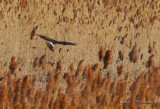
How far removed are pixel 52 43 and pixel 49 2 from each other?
387 millimetres

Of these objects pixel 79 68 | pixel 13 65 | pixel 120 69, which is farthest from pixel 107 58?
pixel 13 65

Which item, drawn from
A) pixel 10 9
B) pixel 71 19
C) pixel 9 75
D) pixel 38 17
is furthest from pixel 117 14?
pixel 9 75

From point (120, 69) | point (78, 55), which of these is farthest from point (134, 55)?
point (78, 55)

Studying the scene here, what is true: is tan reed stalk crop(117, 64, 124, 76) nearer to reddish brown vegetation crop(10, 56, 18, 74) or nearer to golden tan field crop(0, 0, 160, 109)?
golden tan field crop(0, 0, 160, 109)

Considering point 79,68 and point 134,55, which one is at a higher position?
point 134,55

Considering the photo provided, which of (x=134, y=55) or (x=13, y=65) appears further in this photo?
(x=134, y=55)

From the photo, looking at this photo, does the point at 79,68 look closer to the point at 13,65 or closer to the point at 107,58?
the point at 107,58

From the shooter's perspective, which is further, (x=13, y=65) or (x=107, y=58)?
(x=107, y=58)

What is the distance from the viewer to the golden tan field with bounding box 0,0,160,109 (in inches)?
78.6

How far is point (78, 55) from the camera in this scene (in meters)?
2.26

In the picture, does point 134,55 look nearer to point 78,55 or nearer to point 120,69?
point 120,69

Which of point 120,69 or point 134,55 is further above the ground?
point 134,55

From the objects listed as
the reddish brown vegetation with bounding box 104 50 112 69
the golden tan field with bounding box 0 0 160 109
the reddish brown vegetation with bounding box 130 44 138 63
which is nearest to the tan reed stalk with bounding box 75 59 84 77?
the golden tan field with bounding box 0 0 160 109

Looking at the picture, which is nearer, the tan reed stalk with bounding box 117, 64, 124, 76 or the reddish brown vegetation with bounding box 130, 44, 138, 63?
the tan reed stalk with bounding box 117, 64, 124, 76
